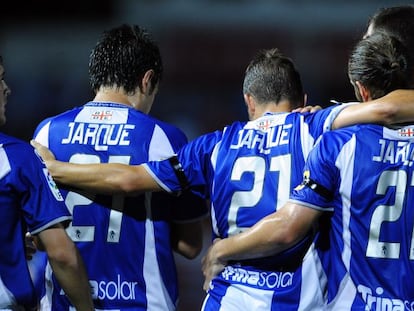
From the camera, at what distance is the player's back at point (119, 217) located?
191 inches

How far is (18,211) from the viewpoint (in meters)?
4.08

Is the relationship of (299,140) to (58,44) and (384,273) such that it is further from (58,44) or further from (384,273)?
(58,44)

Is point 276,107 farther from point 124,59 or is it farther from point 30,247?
point 30,247

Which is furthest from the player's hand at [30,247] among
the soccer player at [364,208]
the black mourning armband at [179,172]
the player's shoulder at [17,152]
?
the soccer player at [364,208]

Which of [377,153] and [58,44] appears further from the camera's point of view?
[58,44]

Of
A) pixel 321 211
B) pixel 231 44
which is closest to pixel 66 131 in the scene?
pixel 321 211

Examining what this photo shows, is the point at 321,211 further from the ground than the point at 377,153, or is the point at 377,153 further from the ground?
the point at 377,153

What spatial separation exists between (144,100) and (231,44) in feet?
26.1

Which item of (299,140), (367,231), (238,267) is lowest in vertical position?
(238,267)

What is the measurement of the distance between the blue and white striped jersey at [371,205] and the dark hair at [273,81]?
703mm

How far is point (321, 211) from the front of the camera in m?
4.29

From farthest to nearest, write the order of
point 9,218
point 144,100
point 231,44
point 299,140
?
point 231,44
point 144,100
point 299,140
point 9,218

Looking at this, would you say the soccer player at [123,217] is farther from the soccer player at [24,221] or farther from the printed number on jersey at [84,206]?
the soccer player at [24,221]

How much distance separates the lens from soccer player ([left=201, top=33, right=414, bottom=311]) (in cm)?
420
